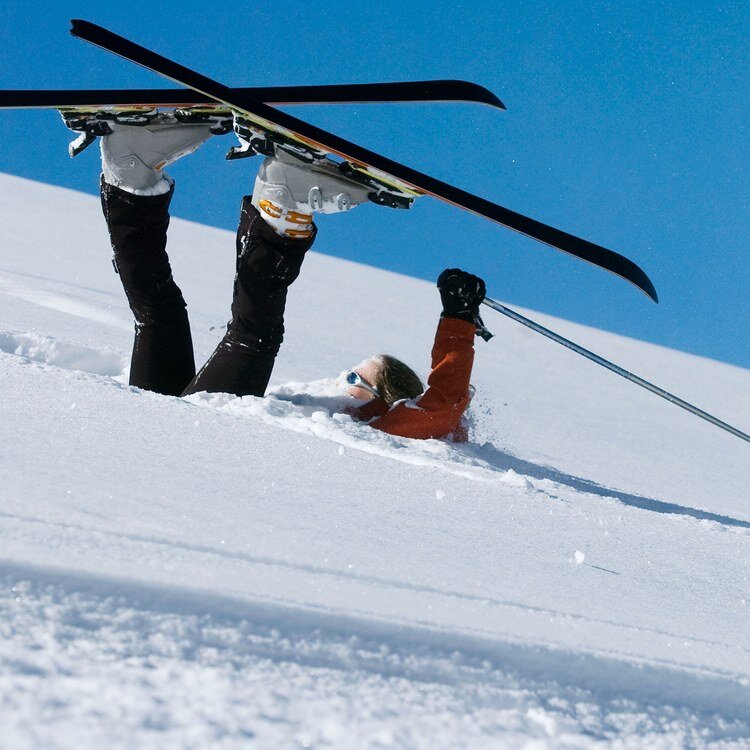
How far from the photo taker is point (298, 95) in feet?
9.93

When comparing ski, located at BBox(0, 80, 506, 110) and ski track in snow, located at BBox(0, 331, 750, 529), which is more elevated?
ski, located at BBox(0, 80, 506, 110)

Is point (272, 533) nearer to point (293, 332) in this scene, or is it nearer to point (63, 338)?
point (63, 338)

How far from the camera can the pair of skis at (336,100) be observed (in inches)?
107

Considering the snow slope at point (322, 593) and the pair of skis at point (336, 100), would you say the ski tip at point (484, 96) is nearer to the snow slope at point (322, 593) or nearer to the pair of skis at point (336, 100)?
the pair of skis at point (336, 100)

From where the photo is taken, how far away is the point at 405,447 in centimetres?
270

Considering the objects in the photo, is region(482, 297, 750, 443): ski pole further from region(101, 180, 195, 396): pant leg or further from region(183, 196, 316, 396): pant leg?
region(101, 180, 195, 396): pant leg

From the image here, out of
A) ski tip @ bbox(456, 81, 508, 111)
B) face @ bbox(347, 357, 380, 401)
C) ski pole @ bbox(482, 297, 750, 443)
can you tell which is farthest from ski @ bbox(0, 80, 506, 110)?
face @ bbox(347, 357, 380, 401)

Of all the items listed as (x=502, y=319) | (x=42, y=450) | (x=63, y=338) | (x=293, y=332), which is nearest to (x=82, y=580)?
(x=42, y=450)

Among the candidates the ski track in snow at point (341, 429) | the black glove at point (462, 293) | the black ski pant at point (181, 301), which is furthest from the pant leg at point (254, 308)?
the black glove at point (462, 293)

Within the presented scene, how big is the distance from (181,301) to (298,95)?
954 mm

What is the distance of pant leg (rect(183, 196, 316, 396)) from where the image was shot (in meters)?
3.06

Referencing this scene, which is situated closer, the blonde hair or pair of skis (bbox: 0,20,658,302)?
pair of skis (bbox: 0,20,658,302)

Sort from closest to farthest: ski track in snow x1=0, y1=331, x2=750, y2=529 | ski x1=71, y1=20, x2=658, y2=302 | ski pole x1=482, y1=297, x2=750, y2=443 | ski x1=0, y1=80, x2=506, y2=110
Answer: ski track in snow x1=0, y1=331, x2=750, y2=529, ski x1=71, y1=20, x2=658, y2=302, ski x1=0, y1=80, x2=506, y2=110, ski pole x1=482, y1=297, x2=750, y2=443

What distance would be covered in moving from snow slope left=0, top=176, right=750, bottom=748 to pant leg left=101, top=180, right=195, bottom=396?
0.81 m
